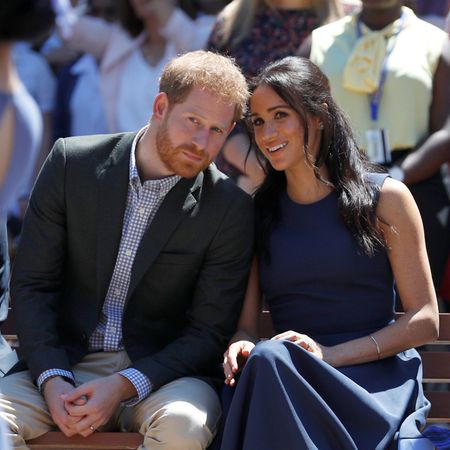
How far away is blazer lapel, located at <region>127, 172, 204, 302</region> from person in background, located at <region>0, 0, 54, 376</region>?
5.00 ft

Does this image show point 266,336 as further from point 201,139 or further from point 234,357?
point 201,139

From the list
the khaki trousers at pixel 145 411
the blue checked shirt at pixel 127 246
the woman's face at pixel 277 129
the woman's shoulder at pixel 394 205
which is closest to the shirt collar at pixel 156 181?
the blue checked shirt at pixel 127 246

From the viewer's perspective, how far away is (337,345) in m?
3.63

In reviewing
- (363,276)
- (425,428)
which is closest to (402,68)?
(363,276)

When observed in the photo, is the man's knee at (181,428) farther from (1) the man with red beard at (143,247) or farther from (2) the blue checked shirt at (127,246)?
(2) the blue checked shirt at (127,246)

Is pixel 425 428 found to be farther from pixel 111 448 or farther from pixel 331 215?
pixel 111 448

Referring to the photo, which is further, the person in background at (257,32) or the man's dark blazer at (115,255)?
the person in background at (257,32)

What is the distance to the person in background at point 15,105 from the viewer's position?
2.04 meters

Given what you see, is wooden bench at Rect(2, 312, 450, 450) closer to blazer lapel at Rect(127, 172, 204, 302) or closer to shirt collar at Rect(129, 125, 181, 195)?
blazer lapel at Rect(127, 172, 204, 302)

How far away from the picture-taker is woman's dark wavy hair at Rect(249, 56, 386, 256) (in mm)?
3721

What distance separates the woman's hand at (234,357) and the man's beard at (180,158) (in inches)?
23.3

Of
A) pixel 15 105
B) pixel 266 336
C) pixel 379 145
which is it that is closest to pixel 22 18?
pixel 15 105

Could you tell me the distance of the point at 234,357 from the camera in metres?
3.55

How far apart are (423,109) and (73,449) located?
1.99 meters
